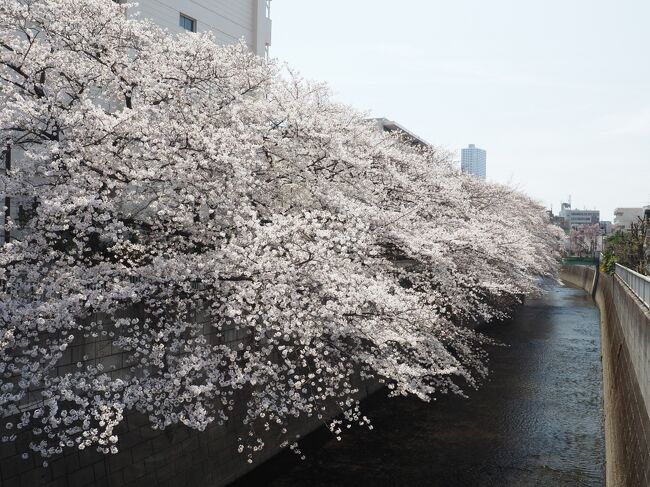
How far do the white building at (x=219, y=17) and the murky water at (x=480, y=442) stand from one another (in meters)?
19.2

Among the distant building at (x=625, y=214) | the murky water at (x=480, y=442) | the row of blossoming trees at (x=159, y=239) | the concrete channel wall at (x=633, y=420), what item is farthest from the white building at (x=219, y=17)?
the distant building at (x=625, y=214)

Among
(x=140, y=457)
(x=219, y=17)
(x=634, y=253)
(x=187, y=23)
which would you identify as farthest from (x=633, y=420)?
(x=634, y=253)

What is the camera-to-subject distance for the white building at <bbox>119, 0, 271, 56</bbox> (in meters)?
25.9

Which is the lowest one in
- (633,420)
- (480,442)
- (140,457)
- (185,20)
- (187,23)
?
(480,442)

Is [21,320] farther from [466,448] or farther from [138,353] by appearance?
[466,448]

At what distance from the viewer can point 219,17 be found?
29.8m

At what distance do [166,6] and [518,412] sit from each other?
23163 millimetres

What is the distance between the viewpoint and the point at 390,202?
2053cm

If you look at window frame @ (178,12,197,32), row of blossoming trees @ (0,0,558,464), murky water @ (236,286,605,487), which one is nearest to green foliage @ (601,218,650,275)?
murky water @ (236,286,605,487)

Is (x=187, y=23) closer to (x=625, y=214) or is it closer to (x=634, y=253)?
(x=634, y=253)

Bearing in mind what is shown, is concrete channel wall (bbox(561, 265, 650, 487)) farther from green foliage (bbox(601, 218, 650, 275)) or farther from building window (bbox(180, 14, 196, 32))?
green foliage (bbox(601, 218, 650, 275))

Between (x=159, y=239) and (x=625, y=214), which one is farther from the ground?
(x=625, y=214)

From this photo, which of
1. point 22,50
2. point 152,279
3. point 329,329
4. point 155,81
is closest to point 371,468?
point 329,329

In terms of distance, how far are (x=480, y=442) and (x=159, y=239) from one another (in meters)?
11.5
